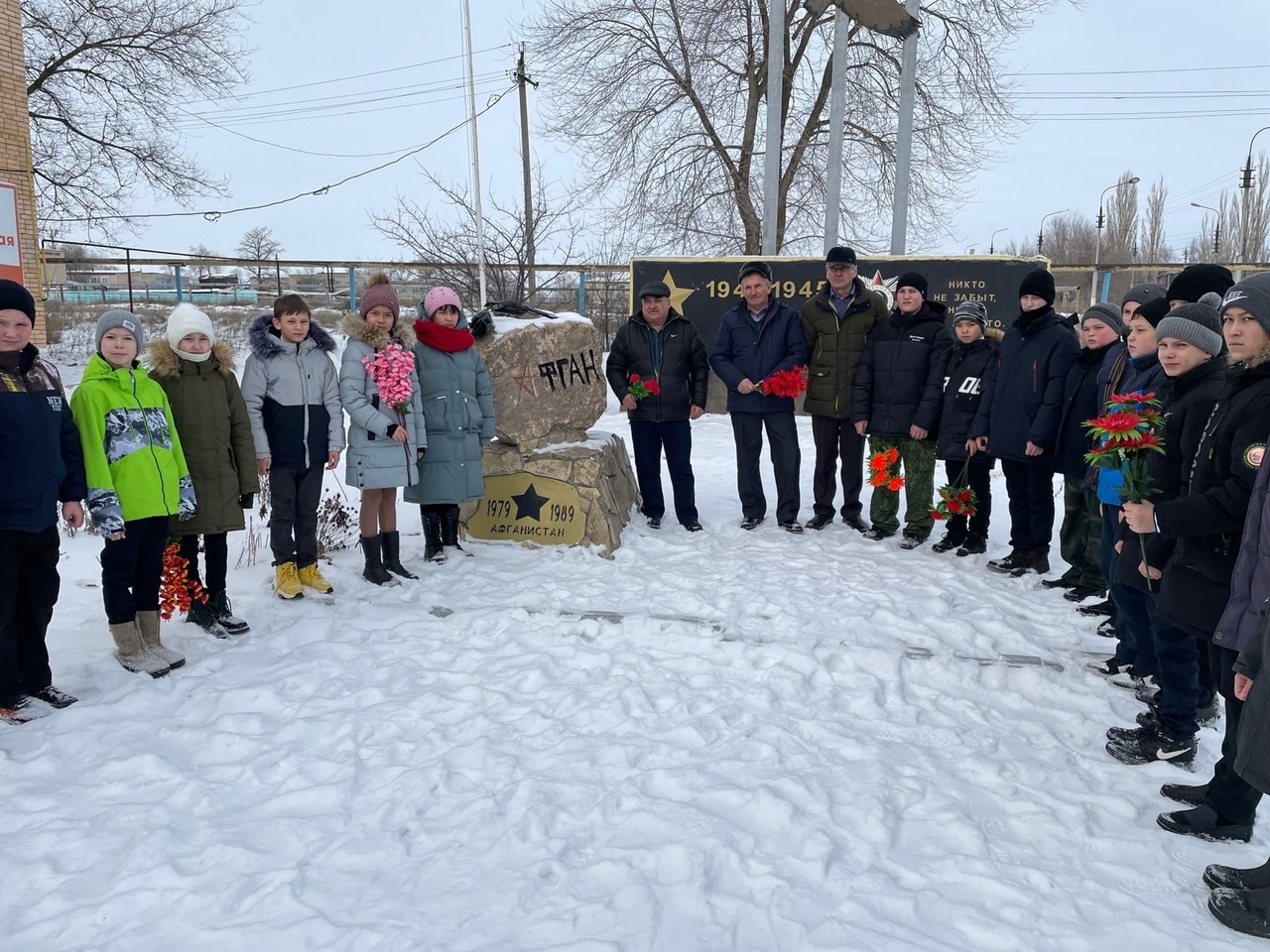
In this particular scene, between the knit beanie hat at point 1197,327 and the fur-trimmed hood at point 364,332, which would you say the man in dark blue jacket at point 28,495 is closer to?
the fur-trimmed hood at point 364,332

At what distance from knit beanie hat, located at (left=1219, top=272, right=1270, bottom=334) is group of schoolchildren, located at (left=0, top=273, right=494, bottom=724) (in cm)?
426

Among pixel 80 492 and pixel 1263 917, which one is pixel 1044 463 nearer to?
pixel 1263 917

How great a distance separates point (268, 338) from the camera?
4.62 meters

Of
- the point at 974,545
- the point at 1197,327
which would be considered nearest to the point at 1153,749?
the point at 1197,327

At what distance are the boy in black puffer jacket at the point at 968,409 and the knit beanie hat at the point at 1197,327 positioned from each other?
8.59 ft

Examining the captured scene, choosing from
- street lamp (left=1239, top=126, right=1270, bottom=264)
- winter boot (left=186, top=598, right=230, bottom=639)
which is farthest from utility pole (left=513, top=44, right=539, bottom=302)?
street lamp (left=1239, top=126, right=1270, bottom=264)

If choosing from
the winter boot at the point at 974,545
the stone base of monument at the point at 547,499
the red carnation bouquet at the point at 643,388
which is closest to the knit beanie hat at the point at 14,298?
the stone base of monument at the point at 547,499

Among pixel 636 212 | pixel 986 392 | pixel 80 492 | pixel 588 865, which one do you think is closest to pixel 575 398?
pixel 986 392

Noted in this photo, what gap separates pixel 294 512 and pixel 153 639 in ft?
3.69

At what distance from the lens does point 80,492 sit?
3.52 m

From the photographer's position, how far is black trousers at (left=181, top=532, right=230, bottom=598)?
4352mm

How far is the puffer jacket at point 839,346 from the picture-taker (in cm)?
630

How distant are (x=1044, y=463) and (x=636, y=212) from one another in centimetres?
1230

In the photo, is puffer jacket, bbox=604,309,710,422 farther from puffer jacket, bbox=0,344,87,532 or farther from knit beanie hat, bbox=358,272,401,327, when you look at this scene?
puffer jacket, bbox=0,344,87,532
